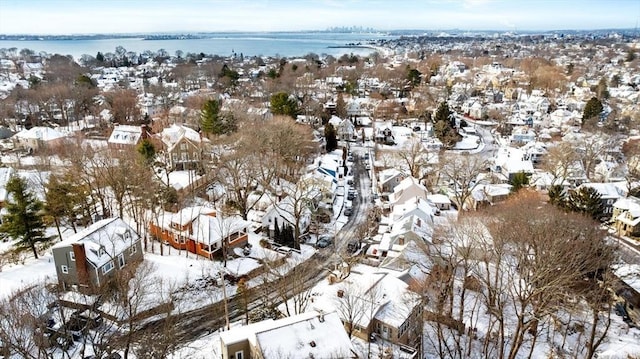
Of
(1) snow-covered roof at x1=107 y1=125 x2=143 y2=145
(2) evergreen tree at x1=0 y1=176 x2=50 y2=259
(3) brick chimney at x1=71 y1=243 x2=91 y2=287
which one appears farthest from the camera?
(1) snow-covered roof at x1=107 y1=125 x2=143 y2=145

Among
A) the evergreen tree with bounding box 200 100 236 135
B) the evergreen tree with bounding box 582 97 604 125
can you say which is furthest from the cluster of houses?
the evergreen tree with bounding box 582 97 604 125

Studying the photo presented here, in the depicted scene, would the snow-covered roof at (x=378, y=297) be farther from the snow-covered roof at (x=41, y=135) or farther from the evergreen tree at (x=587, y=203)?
the snow-covered roof at (x=41, y=135)

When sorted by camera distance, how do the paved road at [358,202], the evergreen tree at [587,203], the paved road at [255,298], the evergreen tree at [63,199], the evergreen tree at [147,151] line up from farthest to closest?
1. the evergreen tree at [147,151]
2. the paved road at [358,202]
3. the evergreen tree at [587,203]
4. the evergreen tree at [63,199]
5. the paved road at [255,298]

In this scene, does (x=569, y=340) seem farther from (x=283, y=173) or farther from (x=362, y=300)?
(x=283, y=173)

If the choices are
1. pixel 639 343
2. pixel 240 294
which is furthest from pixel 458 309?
pixel 240 294

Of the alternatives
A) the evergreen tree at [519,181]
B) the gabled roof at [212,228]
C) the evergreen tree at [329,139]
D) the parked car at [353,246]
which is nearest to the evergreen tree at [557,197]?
the evergreen tree at [519,181]

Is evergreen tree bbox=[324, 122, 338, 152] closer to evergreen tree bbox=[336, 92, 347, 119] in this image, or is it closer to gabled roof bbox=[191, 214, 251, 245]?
evergreen tree bbox=[336, 92, 347, 119]
